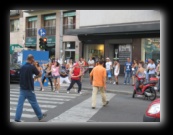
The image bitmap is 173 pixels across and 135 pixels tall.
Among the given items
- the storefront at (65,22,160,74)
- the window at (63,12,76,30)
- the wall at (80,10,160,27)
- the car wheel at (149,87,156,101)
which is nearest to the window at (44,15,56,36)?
the window at (63,12,76,30)

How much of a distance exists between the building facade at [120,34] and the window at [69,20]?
2.13 meters

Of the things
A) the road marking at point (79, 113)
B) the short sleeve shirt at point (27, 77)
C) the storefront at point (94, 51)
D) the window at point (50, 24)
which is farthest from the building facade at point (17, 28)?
the short sleeve shirt at point (27, 77)

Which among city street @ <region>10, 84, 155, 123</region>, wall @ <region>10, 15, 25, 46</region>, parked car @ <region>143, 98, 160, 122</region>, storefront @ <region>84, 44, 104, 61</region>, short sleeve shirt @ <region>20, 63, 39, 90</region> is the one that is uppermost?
wall @ <region>10, 15, 25, 46</region>

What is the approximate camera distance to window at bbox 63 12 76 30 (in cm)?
3038

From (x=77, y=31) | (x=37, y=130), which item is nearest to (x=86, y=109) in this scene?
(x=37, y=130)

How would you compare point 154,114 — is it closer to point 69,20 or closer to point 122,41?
point 122,41

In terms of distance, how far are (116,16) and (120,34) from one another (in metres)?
1.69

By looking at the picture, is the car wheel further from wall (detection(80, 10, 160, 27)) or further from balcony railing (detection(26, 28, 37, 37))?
balcony railing (detection(26, 28, 37, 37))

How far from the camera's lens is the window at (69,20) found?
3038 centimetres

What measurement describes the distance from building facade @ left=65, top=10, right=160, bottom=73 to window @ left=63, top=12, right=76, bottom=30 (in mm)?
2125

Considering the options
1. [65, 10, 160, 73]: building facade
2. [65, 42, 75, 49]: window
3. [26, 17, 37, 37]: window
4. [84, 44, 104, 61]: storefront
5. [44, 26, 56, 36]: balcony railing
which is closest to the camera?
[65, 10, 160, 73]: building facade

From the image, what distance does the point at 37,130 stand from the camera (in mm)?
6500

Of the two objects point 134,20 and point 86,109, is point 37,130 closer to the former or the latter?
point 86,109
